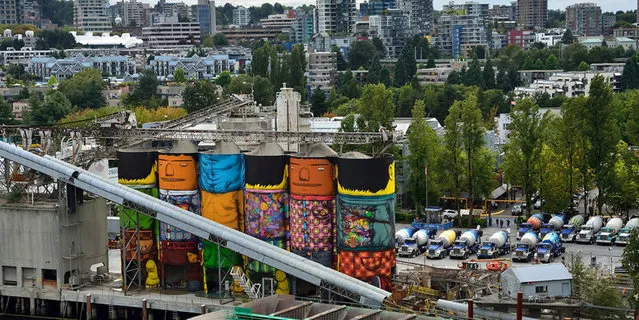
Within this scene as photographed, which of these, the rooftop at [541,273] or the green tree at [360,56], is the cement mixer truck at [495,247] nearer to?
the rooftop at [541,273]

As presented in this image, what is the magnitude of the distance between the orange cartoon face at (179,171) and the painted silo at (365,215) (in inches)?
257

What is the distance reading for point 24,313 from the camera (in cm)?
5297

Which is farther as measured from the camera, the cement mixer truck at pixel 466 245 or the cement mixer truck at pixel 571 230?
the cement mixer truck at pixel 571 230

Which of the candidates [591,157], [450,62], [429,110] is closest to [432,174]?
[591,157]

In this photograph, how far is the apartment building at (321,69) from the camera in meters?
165

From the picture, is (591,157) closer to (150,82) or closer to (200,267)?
(200,267)

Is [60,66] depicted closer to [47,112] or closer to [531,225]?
[47,112]

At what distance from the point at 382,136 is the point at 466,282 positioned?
6.78 m

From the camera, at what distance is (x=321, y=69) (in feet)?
542

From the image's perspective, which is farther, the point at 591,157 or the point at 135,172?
the point at 591,157

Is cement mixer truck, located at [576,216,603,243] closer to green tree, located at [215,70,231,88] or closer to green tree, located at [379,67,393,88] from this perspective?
green tree, located at [379,67,393,88]

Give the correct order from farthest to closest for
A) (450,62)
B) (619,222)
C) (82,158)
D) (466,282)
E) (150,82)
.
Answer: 1. (450,62)
2. (150,82)
3. (619,222)
4. (82,158)
5. (466,282)

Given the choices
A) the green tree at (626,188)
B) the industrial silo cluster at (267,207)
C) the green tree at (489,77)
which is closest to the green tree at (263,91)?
the green tree at (489,77)

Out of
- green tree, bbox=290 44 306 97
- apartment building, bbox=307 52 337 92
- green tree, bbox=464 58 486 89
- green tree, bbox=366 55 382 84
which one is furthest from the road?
A: apartment building, bbox=307 52 337 92
